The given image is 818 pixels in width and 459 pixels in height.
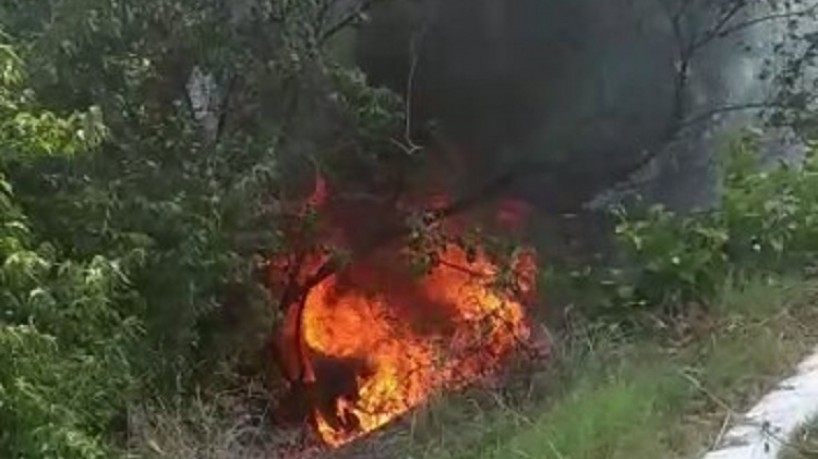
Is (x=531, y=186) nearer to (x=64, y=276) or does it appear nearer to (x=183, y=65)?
(x=183, y=65)

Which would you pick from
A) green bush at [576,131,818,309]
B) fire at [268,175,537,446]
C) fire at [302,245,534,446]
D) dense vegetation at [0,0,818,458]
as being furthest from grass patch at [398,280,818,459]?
fire at [302,245,534,446]

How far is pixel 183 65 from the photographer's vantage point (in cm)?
965

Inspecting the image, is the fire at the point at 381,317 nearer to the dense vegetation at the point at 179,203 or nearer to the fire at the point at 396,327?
the fire at the point at 396,327

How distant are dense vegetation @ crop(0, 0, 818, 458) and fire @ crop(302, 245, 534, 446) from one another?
735 mm

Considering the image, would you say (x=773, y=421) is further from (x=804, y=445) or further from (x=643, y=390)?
(x=643, y=390)

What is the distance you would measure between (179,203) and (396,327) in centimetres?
392

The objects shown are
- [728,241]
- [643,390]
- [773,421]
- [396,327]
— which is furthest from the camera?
[396,327]

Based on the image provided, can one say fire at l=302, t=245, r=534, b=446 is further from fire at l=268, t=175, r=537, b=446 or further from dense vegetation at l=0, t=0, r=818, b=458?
dense vegetation at l=0, t=0, r=818, b=458

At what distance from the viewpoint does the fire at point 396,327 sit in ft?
34.3

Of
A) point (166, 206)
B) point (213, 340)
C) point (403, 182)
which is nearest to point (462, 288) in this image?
point (403, 182)

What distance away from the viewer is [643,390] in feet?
22.0

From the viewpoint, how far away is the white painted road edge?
5.68m

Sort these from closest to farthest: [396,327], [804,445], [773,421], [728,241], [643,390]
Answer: [804,445] → [773,421] → [643,390] → [728,241] → [396,327]

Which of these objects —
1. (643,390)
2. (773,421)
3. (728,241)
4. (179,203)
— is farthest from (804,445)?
(179,203)
